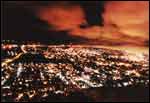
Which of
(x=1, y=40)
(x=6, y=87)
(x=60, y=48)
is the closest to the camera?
(x=1, y=40)

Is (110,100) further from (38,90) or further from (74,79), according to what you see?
(38,90)

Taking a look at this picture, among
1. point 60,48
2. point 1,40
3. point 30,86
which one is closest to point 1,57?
point 1,40

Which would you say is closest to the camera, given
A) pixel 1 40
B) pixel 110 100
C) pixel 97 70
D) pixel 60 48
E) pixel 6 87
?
pixel 1 40

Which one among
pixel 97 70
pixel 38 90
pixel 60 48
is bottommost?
pixel 38 90

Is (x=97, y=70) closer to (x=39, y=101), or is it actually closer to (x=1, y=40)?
(x=39, y=101)

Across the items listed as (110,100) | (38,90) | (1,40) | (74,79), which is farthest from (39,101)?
(110,100)

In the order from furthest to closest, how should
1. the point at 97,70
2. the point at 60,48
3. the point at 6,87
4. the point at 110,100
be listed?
the point at 110,100
the point at 97,70
the point at 60,48
the point at 6,87

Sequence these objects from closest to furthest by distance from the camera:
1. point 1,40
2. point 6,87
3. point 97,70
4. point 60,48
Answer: point 1,40, point 6,87, point 60,48, point 97,70

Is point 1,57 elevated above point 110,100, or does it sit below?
above

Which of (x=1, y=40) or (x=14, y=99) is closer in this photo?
(x=1, y=40)
